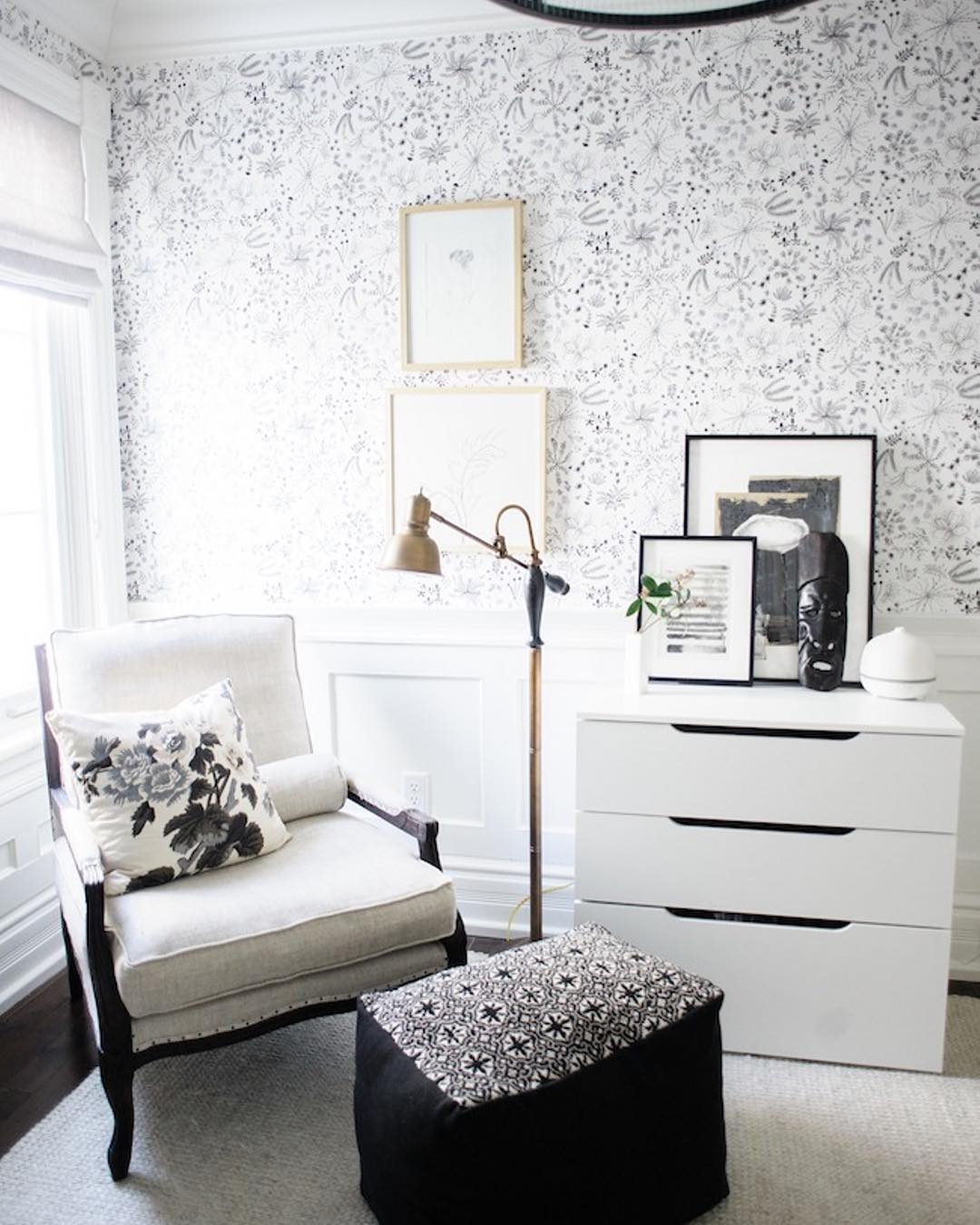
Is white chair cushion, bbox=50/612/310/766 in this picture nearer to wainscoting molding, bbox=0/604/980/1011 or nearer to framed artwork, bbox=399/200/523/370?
wainscoting molding, bbox=0/604/980/1011

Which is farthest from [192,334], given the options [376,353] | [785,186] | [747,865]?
[747,865]

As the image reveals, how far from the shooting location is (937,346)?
2.61 metres

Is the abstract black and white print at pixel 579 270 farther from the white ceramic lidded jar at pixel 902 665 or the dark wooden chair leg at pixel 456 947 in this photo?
the dark wooden chair leg at pixel 456 947

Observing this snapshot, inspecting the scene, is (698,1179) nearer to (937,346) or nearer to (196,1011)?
(196,1011)

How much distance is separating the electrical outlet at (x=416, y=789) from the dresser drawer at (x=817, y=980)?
745mm

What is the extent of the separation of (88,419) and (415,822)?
5.00 ft

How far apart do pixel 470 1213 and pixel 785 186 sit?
7.71ft

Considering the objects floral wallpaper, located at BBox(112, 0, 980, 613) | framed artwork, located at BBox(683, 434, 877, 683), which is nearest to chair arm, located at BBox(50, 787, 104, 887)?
floral wallpaper, located at BBox(112, 0, 980, 613)

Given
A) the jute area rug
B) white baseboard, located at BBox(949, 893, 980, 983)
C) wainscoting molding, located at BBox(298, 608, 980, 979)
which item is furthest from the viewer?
wainscoting molding, located at BBox(298, 608, 980, 979)

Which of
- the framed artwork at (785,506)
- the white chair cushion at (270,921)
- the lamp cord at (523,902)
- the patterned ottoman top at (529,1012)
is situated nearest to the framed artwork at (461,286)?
the framed artwork at (785,506)

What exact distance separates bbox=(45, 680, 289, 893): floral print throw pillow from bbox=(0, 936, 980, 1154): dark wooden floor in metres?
0.50

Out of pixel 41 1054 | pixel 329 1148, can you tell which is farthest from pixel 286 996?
pixel 41 1054

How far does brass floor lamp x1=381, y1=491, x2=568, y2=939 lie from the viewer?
2.39 metres

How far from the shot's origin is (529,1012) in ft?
5.91
